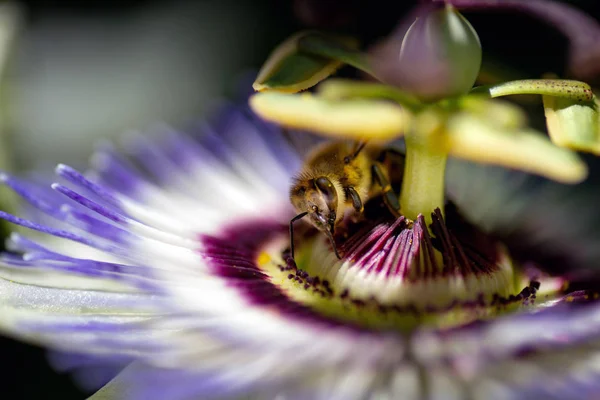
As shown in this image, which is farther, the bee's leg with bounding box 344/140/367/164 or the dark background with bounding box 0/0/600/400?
the dark background with bounding box 0/0/600/400

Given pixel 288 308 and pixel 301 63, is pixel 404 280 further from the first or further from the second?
pixel 301 63

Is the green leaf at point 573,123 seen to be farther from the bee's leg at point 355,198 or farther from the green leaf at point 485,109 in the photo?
the bee's leg at point 355,198

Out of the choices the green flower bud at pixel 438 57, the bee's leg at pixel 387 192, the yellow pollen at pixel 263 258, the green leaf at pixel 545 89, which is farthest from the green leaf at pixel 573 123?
the yellow pollen at pixel 263 258

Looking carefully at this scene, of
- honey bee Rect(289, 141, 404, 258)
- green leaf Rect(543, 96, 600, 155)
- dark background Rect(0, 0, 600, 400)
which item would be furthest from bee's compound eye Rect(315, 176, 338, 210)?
dark background Rect(0, 0, 600, 400)

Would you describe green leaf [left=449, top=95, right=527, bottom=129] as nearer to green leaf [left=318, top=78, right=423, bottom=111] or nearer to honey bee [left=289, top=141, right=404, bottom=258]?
green leaf [left=318, top=78, right=423, bottom=111]

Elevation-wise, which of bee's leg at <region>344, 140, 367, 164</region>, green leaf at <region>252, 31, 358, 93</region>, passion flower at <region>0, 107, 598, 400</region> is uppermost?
green leaf at <region>252, 31, 358, 93</region>

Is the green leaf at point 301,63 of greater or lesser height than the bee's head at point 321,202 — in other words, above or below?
above
